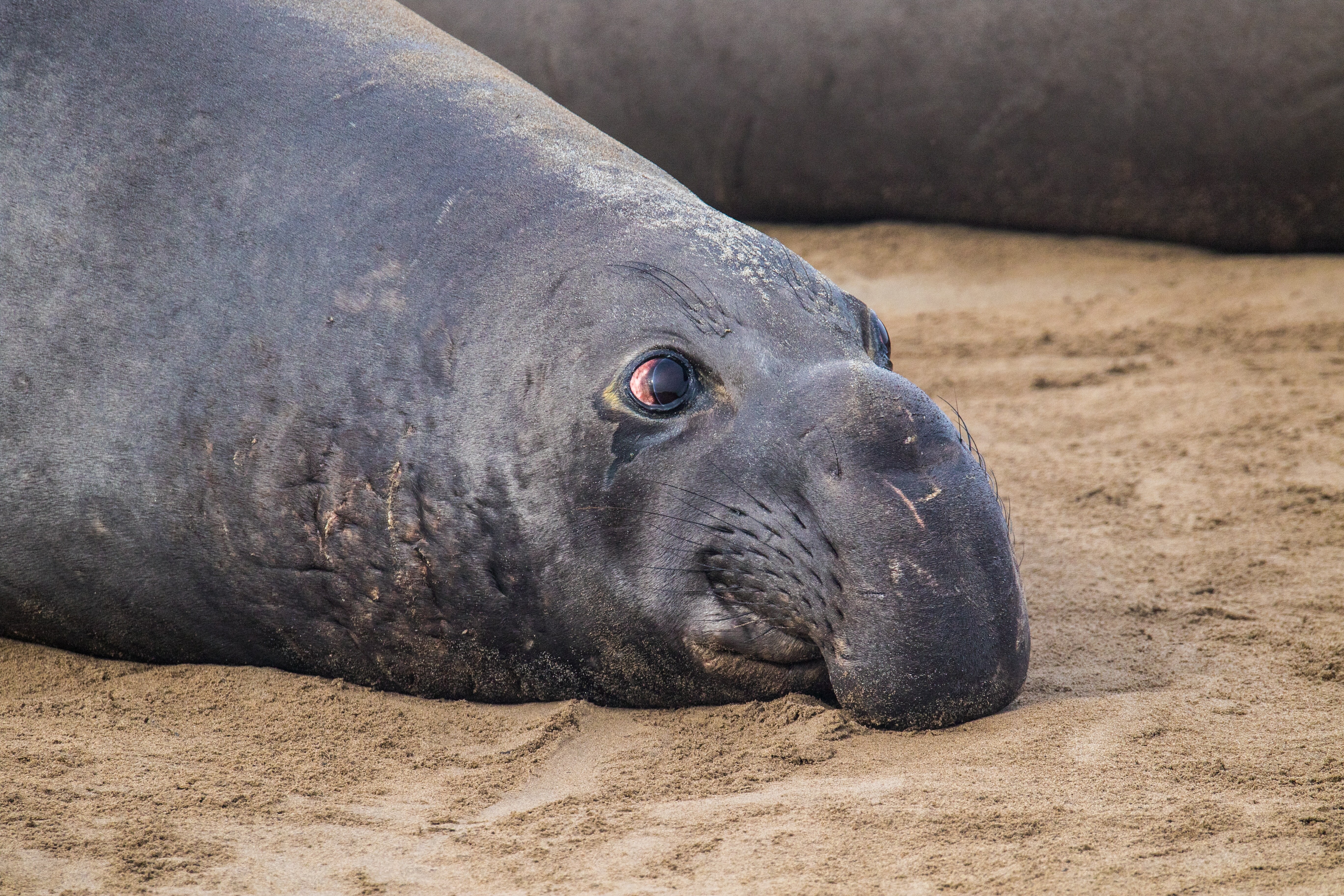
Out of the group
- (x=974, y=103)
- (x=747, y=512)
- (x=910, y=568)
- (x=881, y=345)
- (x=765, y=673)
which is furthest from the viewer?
(x=974, y=103)

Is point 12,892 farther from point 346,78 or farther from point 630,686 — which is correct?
point 346,78

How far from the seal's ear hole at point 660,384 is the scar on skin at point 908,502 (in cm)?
43

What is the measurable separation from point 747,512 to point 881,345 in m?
0.58

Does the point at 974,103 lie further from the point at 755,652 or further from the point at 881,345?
the point at 755,652

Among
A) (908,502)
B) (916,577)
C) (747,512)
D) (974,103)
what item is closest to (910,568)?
(916,577)

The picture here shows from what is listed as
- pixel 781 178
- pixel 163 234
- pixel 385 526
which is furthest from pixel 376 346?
pixel 781 178

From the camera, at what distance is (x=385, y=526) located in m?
2.71

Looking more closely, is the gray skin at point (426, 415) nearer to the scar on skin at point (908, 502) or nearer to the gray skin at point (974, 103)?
the scar on skin at point (908, 502)

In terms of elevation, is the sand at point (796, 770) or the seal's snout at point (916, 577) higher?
the seal's snout at point (916, 577)

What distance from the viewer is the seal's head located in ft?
8.28

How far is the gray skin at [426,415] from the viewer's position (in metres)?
2.58

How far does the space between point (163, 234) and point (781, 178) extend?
4.09 m

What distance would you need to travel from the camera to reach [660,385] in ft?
8.63

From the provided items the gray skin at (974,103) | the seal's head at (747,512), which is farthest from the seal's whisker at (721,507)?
the gray skin at (974,103)
